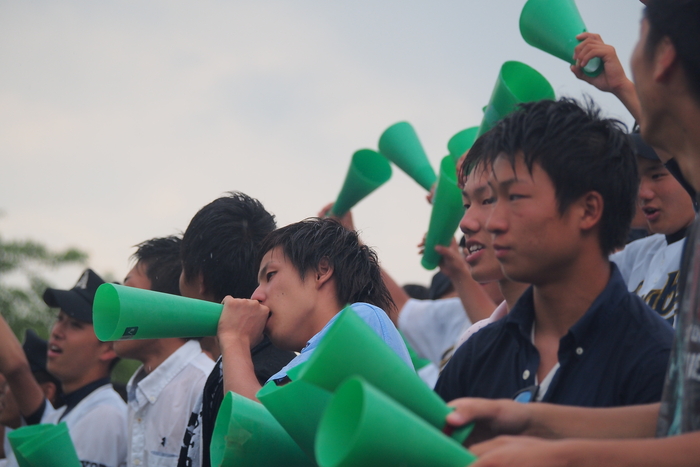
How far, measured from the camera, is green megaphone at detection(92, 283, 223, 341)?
254cm

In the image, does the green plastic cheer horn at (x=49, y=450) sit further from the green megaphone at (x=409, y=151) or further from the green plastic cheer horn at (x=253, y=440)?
the green megaphone at (x=409, y=151)

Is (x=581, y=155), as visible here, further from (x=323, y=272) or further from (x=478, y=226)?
(x=323, y=272)

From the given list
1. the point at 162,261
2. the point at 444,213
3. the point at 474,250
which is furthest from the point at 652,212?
the point at 162,261

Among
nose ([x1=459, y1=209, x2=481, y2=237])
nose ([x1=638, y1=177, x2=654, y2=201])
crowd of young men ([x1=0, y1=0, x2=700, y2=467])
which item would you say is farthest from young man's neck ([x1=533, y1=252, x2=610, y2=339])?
nose ([x1=638, y1=177, x2=654, y2=201])

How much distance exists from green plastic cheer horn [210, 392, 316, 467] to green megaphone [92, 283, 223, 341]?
0.78m

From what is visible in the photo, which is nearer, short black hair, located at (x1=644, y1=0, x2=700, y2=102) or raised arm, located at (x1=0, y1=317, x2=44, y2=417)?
short black hair, located at (x1=644, y1=0, x2=700, y2=102)

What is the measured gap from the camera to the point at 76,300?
181 inches

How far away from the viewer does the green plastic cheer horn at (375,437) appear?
1164 millimetres

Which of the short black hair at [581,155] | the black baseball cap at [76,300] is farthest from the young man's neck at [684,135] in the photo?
the black baseball cap at [76,300]

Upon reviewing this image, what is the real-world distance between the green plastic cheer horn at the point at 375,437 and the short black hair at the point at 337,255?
1.63 m

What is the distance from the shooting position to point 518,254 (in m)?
1.79

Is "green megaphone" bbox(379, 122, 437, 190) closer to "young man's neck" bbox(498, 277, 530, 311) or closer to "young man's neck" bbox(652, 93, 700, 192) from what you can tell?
"young man's neck" bbox(498, 277, 530, 311)

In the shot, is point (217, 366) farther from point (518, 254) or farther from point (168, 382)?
point (518, 254)

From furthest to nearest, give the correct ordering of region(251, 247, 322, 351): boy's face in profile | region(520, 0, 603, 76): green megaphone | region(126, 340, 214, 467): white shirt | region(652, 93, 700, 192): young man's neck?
1. region(126, 340, 214, 467): white shirt
2. region(520, 0, 603, 76): green megaphone
3. region(251, 247, 322, 351): boy's face in profile
4. region(652, 93, 700, 192): young man's neck
